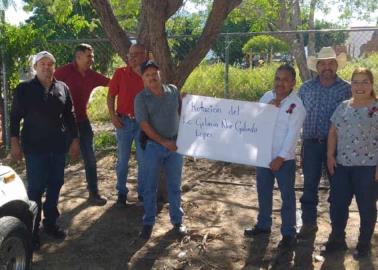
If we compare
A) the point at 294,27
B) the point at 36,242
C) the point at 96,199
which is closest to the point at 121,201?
the point at 96,199

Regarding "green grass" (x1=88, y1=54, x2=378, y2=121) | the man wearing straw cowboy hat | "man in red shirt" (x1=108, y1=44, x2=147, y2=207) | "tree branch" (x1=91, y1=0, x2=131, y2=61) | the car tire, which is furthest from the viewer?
"green grass" (x1=88, y1=54, x2=378, y2=121)

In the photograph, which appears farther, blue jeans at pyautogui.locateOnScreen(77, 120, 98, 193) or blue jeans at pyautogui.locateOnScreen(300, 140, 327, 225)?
blue jeans at pyautogui.locateOnScreen(77, 120, 98, 193)

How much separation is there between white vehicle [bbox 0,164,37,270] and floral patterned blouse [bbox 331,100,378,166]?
2565 mm

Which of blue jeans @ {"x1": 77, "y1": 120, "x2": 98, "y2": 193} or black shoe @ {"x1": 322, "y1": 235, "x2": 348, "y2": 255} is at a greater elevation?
blue jeans @ {"x1": 77, "y1": 120, "x2": 98, "y2": 193}

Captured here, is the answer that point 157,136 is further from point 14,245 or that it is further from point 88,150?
point 88,150

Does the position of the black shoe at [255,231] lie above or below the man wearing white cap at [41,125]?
below

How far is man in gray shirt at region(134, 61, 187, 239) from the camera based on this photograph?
15.6 ft

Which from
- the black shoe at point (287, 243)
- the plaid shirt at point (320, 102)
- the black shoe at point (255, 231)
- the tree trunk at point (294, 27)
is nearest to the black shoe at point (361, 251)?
the black shoe at point (287, 243)

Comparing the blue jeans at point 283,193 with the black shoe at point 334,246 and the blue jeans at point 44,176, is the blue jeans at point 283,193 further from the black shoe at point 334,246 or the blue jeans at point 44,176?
the blue jeans at point 44,176

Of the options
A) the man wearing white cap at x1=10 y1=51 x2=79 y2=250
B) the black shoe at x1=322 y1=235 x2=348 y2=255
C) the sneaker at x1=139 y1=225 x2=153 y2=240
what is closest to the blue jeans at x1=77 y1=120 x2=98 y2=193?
the man wearing white cap at x1=10 y1=51 x2=79 y2=250

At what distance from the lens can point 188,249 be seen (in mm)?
4953

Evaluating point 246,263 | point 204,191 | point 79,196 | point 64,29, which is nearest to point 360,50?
point 204,191

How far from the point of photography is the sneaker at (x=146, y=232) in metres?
5.15

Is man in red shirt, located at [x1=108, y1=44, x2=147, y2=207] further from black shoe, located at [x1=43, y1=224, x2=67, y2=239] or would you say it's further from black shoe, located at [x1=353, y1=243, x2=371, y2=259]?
black shoe, located at [x1=353, y1=243, x2=371, y2=259]
